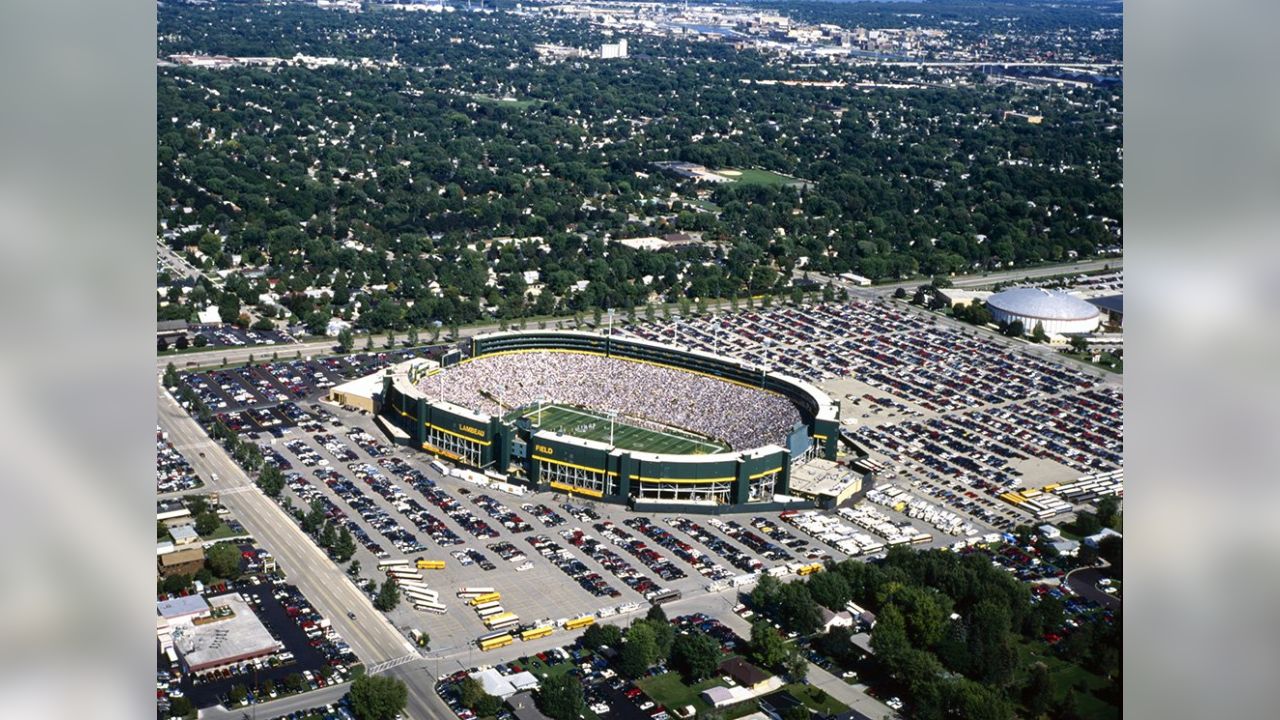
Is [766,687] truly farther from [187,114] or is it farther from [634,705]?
[187,114]

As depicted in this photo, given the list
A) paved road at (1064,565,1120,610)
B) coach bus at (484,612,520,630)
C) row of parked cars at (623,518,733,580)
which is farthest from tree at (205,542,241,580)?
paved road at (1064,565,1120,610)

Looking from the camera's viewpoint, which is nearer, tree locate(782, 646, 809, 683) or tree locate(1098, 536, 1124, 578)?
tree locate(782, 646, 809, 683)

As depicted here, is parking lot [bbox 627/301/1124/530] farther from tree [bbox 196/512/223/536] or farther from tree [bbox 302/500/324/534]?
tree [bbox 196/512/223/536]

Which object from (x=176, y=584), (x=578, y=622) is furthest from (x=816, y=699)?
(x=176, y=584)

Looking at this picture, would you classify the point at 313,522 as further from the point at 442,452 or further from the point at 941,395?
the point at 941,395

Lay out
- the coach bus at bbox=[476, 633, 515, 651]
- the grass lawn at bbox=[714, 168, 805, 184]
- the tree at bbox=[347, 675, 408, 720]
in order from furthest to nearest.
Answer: the grass lawn at bbox=[714, 168, 805, 184] → the coach bus at bbox=[476, 633, 515, 651] → the tree at bbox=[347, 675, 408, 720]

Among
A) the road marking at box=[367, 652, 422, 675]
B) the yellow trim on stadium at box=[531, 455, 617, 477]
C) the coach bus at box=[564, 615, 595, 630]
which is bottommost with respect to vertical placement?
the road marking at box=[367, 652, 422, 675]
